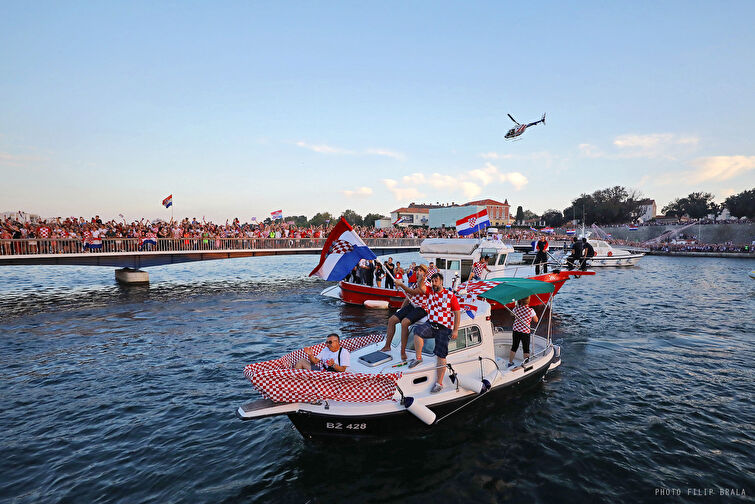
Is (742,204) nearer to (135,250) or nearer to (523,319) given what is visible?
(523,319)

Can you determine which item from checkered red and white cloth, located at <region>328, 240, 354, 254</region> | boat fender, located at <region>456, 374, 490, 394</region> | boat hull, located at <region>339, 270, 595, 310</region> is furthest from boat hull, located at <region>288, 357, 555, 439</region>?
boat hull, located at <region>339, 270, 595, 310</region>

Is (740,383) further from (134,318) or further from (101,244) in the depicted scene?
(101,244)

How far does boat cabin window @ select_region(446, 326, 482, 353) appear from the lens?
8781mm

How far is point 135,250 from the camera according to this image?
30391 millimetres

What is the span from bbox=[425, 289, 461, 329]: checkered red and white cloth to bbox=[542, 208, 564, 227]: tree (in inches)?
5520

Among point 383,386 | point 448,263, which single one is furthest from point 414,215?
point 383,386

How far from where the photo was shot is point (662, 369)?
12883 millimetres

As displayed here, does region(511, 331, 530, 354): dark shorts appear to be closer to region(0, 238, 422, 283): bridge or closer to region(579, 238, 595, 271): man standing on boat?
region(579, 238, 595, 271): man standing on boat

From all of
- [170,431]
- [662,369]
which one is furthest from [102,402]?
[662,369]

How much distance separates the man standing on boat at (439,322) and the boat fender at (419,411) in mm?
852

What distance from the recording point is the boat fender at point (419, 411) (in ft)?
23.8

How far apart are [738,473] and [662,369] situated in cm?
618

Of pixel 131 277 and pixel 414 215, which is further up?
pixel 414 215

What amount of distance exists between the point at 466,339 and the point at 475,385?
47.8 inches
